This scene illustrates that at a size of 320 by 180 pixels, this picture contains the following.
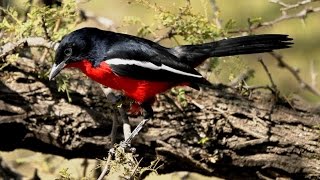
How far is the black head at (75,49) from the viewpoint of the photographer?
12.3 feet

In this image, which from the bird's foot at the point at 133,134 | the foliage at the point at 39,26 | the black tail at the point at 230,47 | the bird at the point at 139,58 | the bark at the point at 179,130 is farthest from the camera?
the bark at the point at 179,130

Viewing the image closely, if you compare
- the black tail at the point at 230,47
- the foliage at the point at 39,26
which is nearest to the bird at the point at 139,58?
the black tail at the point at 230,47

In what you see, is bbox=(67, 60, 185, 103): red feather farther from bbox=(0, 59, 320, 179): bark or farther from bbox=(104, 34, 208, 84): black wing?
bbox=(0, 59, 320, 179): bark

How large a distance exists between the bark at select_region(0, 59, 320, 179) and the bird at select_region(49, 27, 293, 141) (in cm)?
27

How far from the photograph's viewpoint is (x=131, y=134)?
3779 mm

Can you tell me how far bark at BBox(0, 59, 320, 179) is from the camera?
164 inches

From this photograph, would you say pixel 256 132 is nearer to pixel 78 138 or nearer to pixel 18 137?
pixel 78 138

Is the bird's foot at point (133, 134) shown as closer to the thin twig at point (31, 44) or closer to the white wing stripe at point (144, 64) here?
the white wing stripe at point (144, 64)

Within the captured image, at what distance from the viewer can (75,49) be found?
3779 millimetres

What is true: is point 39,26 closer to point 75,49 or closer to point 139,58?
point 75,49

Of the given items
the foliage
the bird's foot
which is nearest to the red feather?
the bird's foot

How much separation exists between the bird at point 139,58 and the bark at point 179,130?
27cm

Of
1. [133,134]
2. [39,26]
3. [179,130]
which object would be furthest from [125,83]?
[39,26]

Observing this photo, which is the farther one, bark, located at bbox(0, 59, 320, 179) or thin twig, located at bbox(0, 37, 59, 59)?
bark, located at bbox(0, 59, 320, 179)
